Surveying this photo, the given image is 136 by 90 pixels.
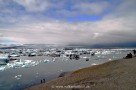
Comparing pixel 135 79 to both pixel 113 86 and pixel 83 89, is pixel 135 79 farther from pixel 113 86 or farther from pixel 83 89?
pixel 83 89

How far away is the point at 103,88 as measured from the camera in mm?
21250

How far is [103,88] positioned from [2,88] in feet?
66.2

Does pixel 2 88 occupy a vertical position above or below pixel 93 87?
below

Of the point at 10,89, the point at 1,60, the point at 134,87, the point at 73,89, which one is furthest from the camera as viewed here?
the point at 1,60

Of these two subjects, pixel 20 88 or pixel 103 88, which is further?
pixel 20 88

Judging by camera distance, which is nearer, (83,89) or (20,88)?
(83,89)

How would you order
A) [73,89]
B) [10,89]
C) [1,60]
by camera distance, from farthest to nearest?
[1,60]
[10,89]
[73,89]

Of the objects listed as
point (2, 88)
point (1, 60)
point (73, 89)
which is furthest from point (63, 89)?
point (1, 60)

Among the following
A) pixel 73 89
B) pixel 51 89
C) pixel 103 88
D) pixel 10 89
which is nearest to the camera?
pixel 103 88

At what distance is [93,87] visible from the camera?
22156mm

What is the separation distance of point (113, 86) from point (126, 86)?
127 cm

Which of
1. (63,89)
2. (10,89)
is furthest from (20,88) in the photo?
(63,89)

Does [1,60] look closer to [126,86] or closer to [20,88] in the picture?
[20,88]

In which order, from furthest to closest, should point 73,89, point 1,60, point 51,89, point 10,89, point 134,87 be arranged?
point 1,60
point 10,89
point 51,89
point 73,89
point 134,87
